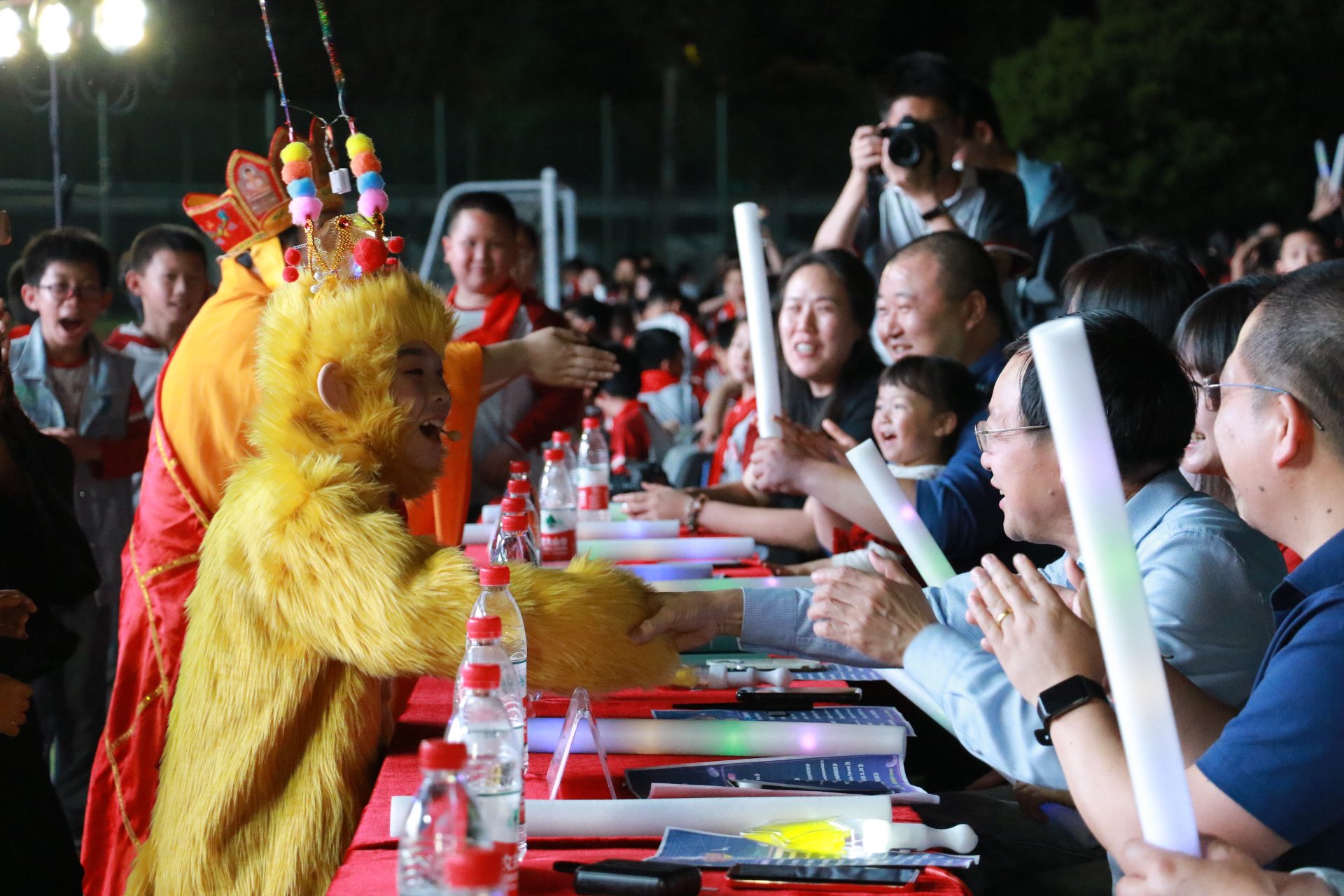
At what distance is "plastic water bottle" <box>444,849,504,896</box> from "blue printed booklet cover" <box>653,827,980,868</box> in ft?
1.43

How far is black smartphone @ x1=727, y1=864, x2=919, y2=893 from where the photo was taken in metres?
1.36

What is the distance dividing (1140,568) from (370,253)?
1.13 meters

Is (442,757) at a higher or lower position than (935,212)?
lower

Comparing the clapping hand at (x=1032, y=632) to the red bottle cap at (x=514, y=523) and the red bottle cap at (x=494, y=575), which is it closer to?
the red bottle cap at (x=494, y=575)

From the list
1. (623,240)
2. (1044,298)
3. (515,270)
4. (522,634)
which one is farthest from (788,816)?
(623,240)

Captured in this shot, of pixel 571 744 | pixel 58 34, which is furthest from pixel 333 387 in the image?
pixel 58 34

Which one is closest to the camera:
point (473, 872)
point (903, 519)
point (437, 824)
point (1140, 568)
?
point (473, 872)

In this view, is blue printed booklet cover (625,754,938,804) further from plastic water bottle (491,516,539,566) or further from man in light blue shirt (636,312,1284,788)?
plastic water bottle (491,516,539,566)

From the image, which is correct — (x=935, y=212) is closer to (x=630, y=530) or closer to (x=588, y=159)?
(x=630, y=530)

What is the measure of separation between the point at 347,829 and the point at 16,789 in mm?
700

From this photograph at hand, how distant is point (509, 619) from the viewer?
1.70 m

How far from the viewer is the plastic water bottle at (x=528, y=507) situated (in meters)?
2.49

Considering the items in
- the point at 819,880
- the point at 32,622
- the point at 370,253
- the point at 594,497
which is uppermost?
the point at 370,253

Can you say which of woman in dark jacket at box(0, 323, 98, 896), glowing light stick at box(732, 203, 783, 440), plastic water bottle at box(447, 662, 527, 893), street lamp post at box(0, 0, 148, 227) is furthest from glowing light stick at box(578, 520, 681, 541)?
street lamp post at box(0, 0, 148, 227)
